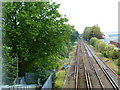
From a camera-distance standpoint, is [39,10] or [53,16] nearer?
[39,10]

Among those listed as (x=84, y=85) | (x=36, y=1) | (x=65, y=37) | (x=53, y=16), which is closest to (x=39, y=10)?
(x=36, y=1)

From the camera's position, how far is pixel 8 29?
3.28m

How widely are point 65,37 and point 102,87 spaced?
1621 mm

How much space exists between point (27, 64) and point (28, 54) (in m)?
0.45

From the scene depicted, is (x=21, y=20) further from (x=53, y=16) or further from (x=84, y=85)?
(x=84, y=85)

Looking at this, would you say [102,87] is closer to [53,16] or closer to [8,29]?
[53,16]

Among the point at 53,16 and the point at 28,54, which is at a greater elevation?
the point at 53,16

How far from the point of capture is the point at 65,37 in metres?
4.09

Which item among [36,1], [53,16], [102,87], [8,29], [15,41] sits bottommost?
[102,87]

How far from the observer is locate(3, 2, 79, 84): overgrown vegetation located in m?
3.31

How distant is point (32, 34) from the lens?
3.38 m

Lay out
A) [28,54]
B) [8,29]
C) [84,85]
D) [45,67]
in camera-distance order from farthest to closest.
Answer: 1. [84,85]
2. [45,67]
3. [28,54]
4. [8,29]

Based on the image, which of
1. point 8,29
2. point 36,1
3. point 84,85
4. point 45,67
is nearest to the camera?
point 8,29

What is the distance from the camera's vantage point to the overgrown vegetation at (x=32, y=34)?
3310 millimetres
